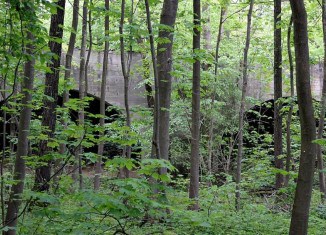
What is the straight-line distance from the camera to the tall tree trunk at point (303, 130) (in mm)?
4258

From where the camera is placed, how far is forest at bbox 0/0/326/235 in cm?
361

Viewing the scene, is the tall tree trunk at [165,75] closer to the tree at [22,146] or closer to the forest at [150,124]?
the forest at [150,124]

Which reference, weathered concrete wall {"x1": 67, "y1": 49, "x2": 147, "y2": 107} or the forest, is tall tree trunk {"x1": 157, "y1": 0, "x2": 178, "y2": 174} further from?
weathered concrete wall {"x1": 67, "y1": 49, "x2": 147, "y2": 107}

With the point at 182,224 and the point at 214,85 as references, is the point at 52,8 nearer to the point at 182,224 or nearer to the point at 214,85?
the point at 182,224

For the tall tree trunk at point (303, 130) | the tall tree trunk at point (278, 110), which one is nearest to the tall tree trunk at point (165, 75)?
the tall tree trunk at point (303, 130)

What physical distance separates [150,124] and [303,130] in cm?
527

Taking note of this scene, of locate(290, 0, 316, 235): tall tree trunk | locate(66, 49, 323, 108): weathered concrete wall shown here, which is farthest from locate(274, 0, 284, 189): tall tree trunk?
locate(66, 49, 323, 108): weathered concrete wall

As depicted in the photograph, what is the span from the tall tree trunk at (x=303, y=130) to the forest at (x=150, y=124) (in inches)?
0.5

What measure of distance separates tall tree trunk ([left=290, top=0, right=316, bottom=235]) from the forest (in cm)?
1

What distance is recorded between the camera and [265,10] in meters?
13.0

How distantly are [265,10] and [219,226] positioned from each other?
925 cm

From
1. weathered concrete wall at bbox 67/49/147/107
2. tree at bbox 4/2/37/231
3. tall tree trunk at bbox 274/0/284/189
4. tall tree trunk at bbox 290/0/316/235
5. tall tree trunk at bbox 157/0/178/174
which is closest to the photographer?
tall tree trunk at bbox 290/0/316/235

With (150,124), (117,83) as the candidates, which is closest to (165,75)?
(150,124)

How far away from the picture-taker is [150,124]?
925 centimetres
